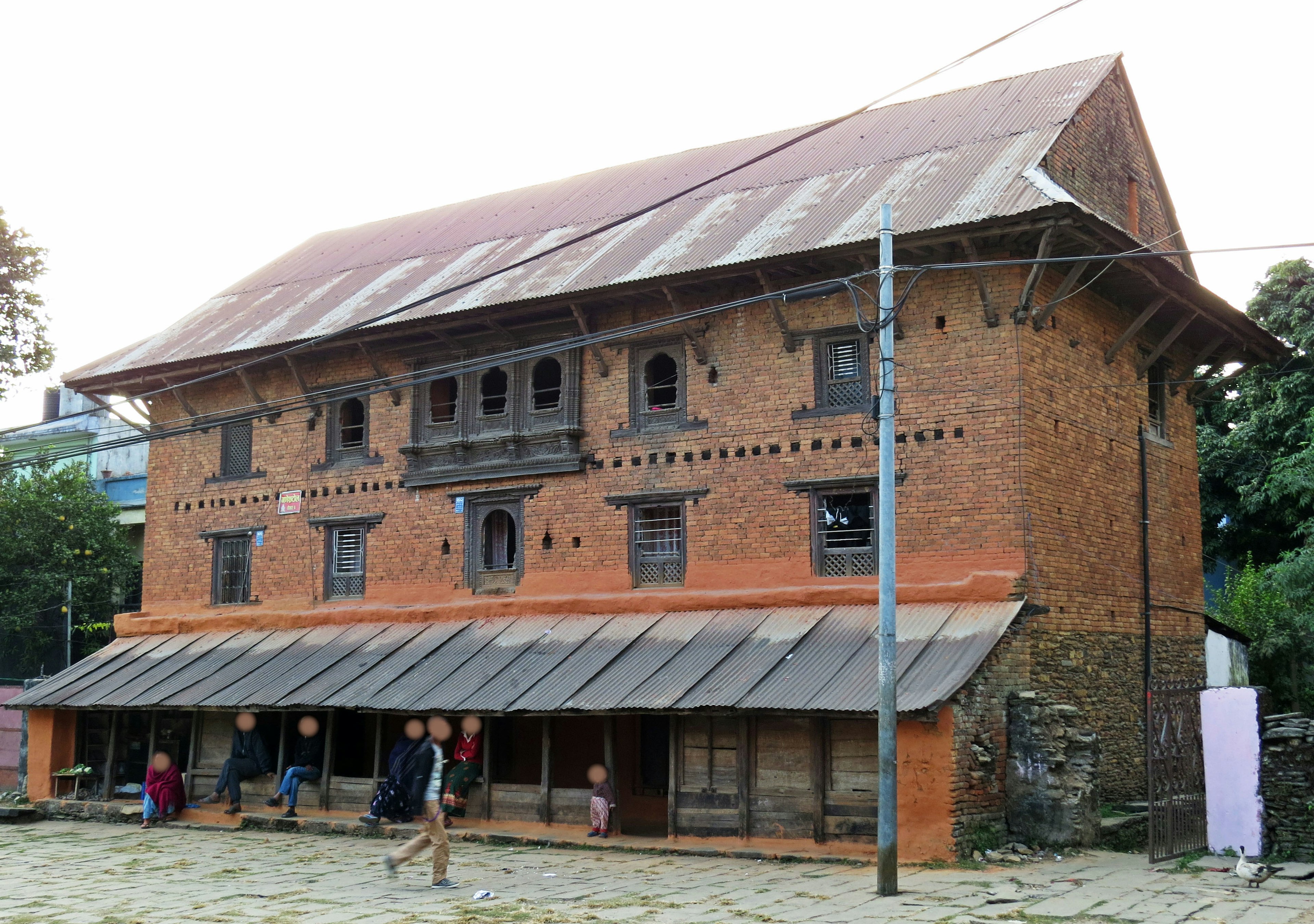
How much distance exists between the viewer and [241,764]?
71.5 ft

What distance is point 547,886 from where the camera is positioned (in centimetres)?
1463

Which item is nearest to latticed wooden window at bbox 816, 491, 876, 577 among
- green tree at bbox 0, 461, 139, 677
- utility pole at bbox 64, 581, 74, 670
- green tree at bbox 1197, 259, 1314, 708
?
green tree at bbox 1197, 259, 1314, 708

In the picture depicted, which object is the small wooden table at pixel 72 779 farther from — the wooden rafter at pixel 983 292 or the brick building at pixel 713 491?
the wooden rafter at pixel 983 292

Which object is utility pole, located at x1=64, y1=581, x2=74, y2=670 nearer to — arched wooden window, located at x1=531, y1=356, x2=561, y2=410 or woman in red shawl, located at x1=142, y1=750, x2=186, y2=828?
woman in red shawl, located at x1=142, y1=750, x2=186, y2=828

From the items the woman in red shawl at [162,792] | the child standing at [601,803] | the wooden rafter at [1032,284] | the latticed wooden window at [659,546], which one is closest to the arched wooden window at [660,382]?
the latticed wooden window at [659,546]

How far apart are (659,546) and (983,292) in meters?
6.23

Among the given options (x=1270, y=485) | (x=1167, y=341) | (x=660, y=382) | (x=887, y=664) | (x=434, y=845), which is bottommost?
(x=434, y=845)

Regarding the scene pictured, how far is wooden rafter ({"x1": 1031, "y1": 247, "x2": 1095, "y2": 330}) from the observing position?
17.7 m

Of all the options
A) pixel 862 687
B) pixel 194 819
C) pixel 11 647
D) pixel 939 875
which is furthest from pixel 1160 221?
pixel 11 647

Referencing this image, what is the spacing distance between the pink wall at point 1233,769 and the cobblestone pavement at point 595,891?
1045 mm

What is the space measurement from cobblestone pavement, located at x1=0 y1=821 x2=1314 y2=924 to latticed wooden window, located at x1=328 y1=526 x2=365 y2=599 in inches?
242

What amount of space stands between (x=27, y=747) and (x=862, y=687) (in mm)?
16938

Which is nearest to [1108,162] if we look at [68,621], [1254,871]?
[1254,871]

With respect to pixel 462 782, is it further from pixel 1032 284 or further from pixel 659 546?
pixel 1032 284
